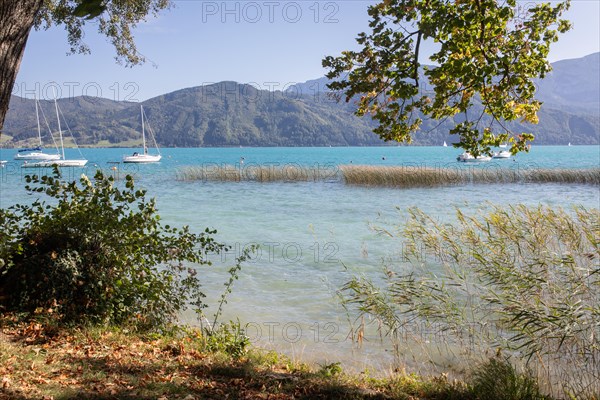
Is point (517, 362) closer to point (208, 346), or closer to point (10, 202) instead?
point (208, 346)

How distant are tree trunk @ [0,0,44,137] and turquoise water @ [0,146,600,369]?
3435 millimetres

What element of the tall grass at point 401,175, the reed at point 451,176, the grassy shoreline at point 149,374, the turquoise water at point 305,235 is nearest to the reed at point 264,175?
the tall grass at point 401,175

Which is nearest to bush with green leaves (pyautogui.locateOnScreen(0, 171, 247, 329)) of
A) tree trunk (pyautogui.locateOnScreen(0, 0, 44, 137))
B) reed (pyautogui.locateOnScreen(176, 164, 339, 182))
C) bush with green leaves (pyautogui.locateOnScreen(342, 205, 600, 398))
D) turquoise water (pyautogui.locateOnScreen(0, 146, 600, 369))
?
turquoise water (pyautogui.locateOnScreen(0, 146, 600, 369))

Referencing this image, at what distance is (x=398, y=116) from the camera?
5.70 metres

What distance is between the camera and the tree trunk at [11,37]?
131 inches

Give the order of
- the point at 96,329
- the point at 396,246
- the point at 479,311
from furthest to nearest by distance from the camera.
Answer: the point at 396,246 < the point at 479,311 < the point at 96,329

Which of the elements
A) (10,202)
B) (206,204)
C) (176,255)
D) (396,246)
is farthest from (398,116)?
(10,202)

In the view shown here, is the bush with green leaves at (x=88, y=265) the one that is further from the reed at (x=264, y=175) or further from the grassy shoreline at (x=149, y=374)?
the reed at (x=264, y=175)

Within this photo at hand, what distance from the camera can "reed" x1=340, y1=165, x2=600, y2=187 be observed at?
117 feet

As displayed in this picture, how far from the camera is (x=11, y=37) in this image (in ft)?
11.0

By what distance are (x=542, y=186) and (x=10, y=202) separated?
35388 millimetres

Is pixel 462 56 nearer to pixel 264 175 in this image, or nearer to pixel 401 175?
pixel 401 175

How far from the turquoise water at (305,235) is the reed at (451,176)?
1.30 meters

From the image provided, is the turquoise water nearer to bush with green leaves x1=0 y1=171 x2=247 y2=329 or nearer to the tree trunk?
bush with green leaves x1=0 y1=171 x2=247 y2=329
